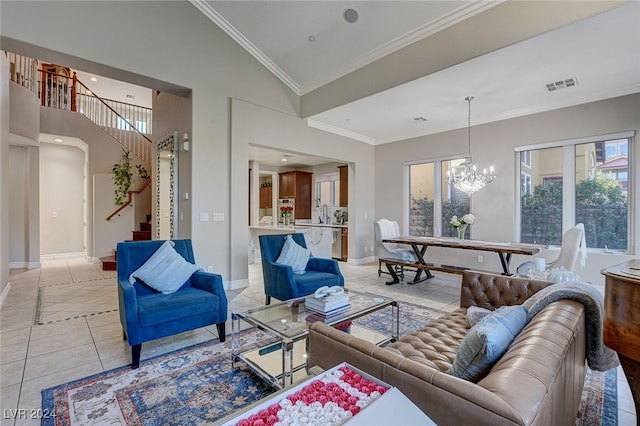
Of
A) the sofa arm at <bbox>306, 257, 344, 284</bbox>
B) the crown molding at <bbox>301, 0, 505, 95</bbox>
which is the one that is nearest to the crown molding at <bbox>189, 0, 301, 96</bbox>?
the crown molding at <bbox>301, 0, 505, 95</bbox>

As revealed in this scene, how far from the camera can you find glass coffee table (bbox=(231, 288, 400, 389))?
1936 millimetres

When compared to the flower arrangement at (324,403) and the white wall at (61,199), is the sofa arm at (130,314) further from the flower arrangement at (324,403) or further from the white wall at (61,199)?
the white wall at (61,199)

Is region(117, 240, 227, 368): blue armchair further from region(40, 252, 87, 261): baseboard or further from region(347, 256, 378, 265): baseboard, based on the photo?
region(40, 252, 87, 261): baseboard

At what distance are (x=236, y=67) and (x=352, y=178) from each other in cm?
343

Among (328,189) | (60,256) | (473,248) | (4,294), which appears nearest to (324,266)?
(473,248)

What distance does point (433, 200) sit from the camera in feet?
20.7

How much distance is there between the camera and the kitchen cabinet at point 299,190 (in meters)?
9.17

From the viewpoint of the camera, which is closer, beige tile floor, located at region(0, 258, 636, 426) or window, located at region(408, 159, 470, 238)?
beige tile floor, located at region(0, 258, 636, 426)

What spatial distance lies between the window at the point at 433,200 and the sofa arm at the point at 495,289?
360 cm

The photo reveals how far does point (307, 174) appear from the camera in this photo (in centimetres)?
936

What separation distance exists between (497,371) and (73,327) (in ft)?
12.7

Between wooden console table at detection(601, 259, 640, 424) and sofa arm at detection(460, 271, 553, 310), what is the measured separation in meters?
0.88

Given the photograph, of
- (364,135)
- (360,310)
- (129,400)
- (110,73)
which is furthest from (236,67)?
(129,400)

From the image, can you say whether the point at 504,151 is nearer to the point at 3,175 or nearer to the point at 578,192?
the point at 578,192
